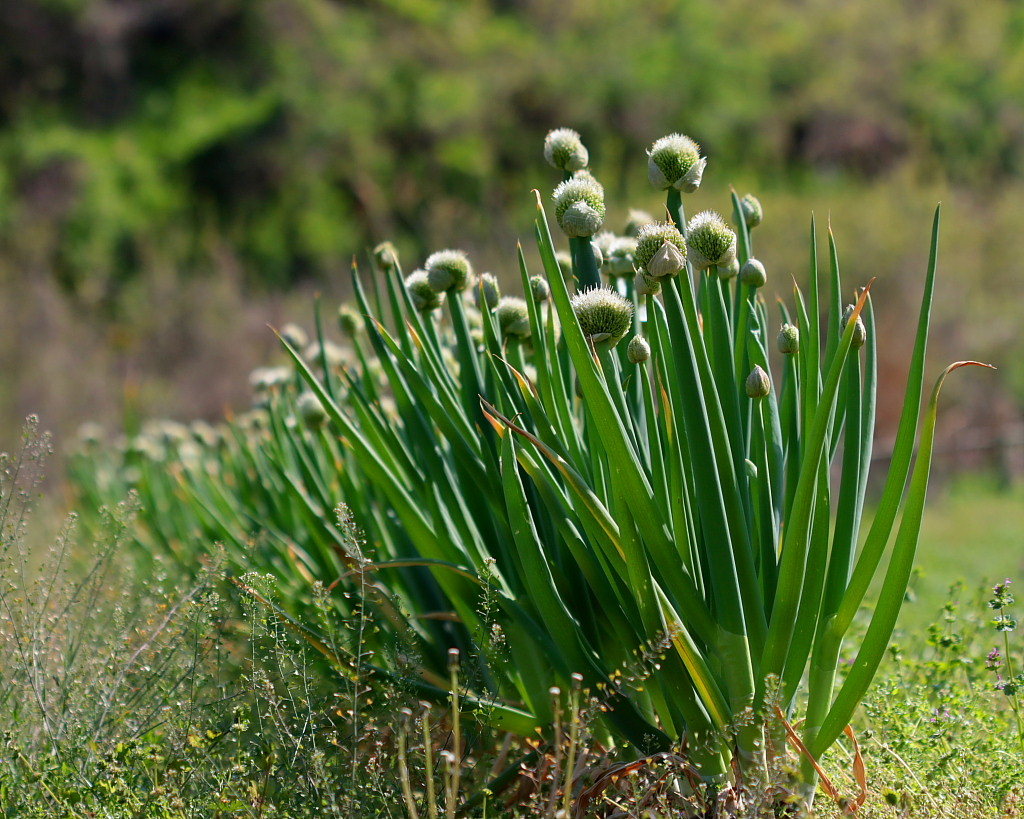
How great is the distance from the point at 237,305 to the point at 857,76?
13.2m

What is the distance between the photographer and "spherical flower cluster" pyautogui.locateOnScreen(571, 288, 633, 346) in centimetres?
175

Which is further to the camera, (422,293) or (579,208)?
(422,293)

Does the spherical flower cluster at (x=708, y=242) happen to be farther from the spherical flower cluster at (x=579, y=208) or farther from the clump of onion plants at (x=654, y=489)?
the spherical flower cluster at (x=579, y=208)

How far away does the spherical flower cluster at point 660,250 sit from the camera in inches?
62.8

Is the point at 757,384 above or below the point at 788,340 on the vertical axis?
below

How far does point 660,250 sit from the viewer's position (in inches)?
63.1

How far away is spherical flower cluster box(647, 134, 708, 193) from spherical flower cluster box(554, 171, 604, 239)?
11cm

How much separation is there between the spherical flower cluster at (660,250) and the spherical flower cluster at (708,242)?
0.07 feet

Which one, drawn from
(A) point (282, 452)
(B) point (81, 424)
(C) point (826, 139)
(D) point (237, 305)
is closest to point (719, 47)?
(C) point (826, 139)

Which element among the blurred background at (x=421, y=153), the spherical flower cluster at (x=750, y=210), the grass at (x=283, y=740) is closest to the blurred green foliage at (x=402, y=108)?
the blurred background at (x=421, y=153)

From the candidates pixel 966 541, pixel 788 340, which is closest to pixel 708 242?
pixel 788 340

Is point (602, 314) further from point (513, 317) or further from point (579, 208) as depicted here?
point (513, 317)

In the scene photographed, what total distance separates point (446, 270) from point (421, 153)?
631 inches

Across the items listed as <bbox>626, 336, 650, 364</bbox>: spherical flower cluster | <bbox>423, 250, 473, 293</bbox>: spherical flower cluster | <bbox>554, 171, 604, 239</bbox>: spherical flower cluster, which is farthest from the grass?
<bbox>554, 171, 604, 239</bbox>: spherical flower cluster
